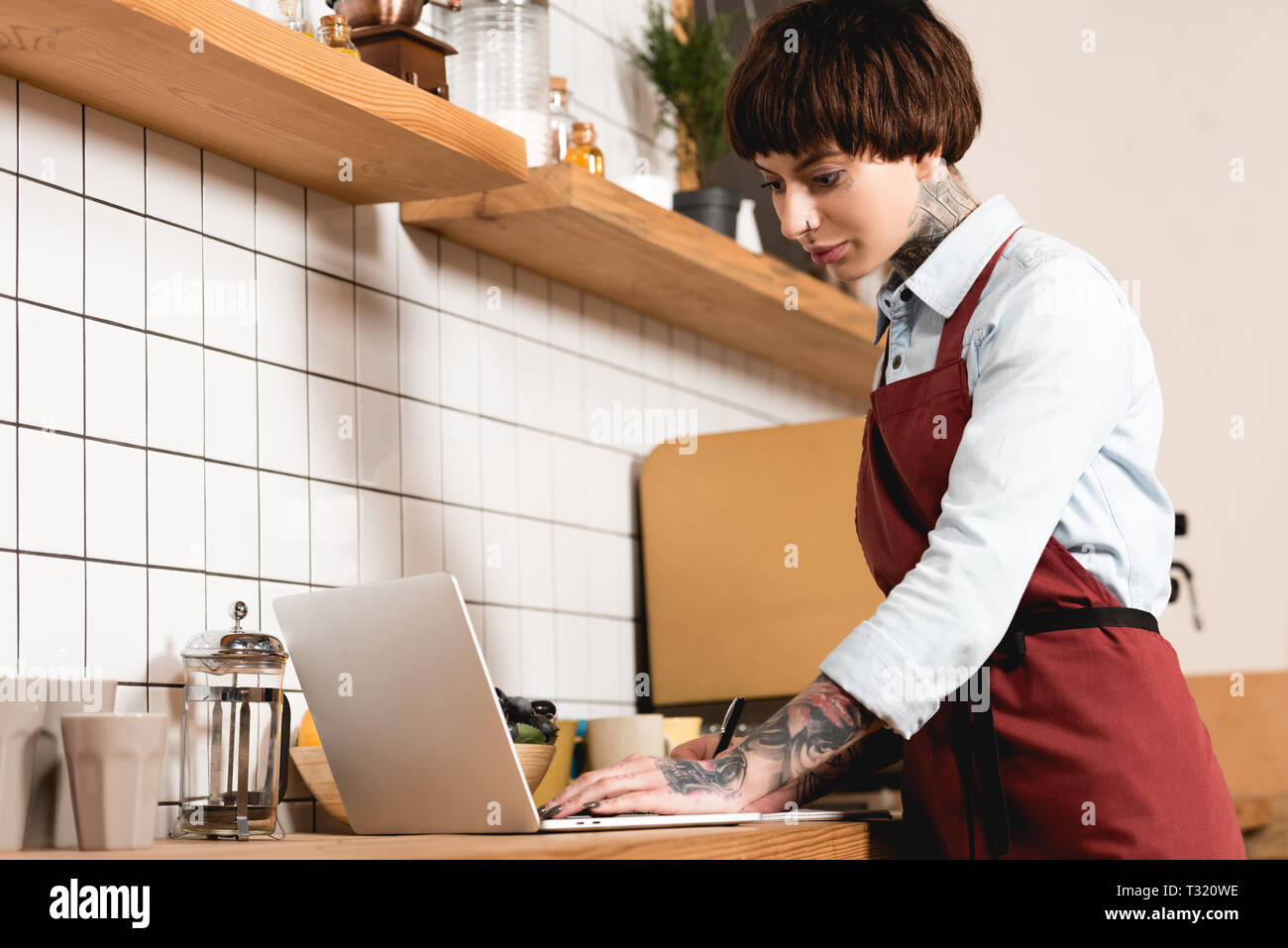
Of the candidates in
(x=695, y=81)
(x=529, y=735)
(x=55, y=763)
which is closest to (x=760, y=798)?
(x=529, y=735)

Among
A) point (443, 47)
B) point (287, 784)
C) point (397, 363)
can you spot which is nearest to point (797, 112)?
point (443, 47)

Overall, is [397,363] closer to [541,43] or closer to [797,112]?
[541,43]

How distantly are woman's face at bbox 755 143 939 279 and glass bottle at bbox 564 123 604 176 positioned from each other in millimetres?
780

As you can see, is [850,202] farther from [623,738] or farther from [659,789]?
[623,738]

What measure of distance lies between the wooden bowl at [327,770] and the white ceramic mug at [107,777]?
1.09ft

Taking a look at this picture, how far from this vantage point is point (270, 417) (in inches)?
63.2

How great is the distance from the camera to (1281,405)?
325 centimetres

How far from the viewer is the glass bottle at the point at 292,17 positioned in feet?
4.85

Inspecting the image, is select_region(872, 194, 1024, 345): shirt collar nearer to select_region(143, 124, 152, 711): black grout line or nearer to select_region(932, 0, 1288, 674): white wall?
select_region(143, 124, 152, 711): black grout line

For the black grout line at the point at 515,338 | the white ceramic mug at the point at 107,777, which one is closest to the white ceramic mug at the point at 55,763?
the white ceramic mug at the point at 107,777

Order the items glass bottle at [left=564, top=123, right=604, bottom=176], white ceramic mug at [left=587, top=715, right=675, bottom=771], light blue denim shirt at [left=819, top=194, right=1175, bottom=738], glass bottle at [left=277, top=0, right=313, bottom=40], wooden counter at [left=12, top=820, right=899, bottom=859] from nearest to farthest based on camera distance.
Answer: wooden counter at [left=12, top=820, right=899, bottom=859], light blue denim shirt at [left=819, top=194, right=1175, bottom=738], glass bottle at [left=277, top=0, right=313, bottom=40], white ceramic mug at [left=587, top=715, right=675, bottom=771], glass bottle at [left=564, top=123, right=604, bottom=176]

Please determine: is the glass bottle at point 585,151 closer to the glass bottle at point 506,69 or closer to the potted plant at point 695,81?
the glass bottle at point 506,69

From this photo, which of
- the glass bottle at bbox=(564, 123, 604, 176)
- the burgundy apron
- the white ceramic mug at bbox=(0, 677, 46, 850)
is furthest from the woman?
the glass bottle at bbox=(564, 123, 604, 176)

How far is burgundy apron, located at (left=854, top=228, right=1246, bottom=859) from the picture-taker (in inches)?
41.8
